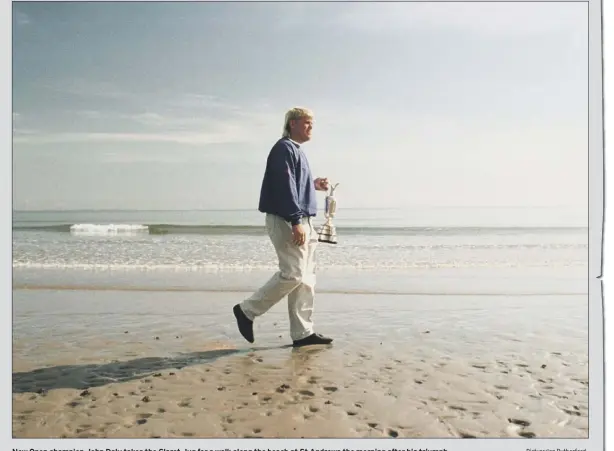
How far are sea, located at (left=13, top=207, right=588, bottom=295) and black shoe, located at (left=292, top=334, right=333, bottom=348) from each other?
180 centimetres

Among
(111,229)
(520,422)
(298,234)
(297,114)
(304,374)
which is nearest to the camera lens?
(520,422)

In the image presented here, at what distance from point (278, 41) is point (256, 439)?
3171 millimetres

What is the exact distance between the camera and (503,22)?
4.07 m

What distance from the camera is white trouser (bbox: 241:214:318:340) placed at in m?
3.39

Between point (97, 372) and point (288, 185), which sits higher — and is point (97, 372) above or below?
below

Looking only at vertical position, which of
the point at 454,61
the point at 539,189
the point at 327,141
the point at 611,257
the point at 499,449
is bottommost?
the point at 499,449

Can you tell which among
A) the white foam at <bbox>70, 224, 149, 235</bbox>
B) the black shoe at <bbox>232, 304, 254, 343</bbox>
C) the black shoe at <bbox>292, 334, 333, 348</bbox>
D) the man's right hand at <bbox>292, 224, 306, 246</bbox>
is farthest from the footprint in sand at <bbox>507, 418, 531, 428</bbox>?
the white foam at <bbox>70, 224, 149, 235</bbox>

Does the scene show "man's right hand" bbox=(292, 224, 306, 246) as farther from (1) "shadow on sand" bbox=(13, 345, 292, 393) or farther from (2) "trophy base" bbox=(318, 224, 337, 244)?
(1) "shadow on sand" bbox=(13, 345, 292, 393)

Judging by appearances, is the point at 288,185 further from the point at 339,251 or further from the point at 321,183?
the point at 339,251

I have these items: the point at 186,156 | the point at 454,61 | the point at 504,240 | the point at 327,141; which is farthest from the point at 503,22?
the point at 504,240

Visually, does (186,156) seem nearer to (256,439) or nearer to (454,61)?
(454,61)

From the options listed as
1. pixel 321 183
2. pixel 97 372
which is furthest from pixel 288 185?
pixel 97 372

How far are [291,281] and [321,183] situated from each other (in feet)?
2.22

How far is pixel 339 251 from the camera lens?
7.82 meters
